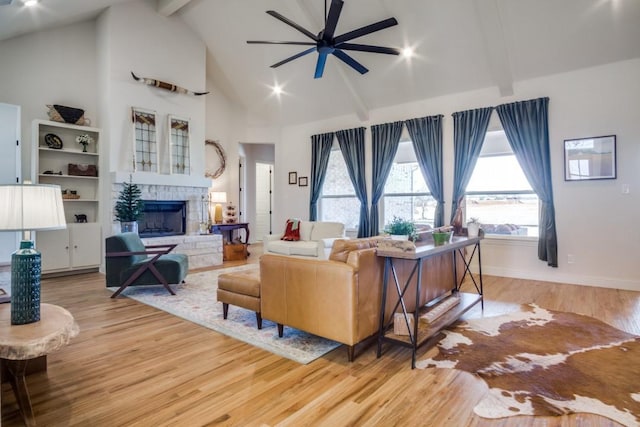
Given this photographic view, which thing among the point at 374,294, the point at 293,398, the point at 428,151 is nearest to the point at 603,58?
the point at 428,151

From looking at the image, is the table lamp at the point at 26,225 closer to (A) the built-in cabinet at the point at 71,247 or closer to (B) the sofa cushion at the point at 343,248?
(B) the sofa cushion at the point at 343,248

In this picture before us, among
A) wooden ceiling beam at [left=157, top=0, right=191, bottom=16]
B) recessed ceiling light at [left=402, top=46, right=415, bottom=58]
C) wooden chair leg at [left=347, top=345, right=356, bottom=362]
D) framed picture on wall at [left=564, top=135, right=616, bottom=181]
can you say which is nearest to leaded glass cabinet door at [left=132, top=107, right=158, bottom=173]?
wooden ceiling beam at [left=157, top=0, right=191, bottom=16]

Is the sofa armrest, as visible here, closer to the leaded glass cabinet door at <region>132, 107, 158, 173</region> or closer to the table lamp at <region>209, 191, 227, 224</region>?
the table lamp at <region>209, 191, 227, 224</region>

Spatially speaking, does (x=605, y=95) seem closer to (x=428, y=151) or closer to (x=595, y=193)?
(x=595, y=193)

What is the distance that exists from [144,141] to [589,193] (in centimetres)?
708

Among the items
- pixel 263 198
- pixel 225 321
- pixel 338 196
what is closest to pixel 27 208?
pixel 225 321

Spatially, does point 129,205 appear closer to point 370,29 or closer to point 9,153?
point 9,153

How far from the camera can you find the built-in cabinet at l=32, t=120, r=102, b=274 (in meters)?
5.37

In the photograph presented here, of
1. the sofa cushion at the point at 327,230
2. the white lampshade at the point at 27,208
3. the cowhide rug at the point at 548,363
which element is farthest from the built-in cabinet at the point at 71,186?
the cowhide rug at the point at 548,363

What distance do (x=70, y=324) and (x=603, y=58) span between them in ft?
21.4

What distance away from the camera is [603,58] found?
4.79 metres

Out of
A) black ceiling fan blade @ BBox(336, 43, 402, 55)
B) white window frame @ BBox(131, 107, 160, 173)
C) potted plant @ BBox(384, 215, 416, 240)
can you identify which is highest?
black ceiling fan blade @ BBox(336, 43, 402, 55)

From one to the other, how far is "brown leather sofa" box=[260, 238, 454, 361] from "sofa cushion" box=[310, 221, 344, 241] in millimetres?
3270

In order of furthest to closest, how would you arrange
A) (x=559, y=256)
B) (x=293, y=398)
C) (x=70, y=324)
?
(x=559, y=256) < (x=293, y=398) < (x=70, y=324)
